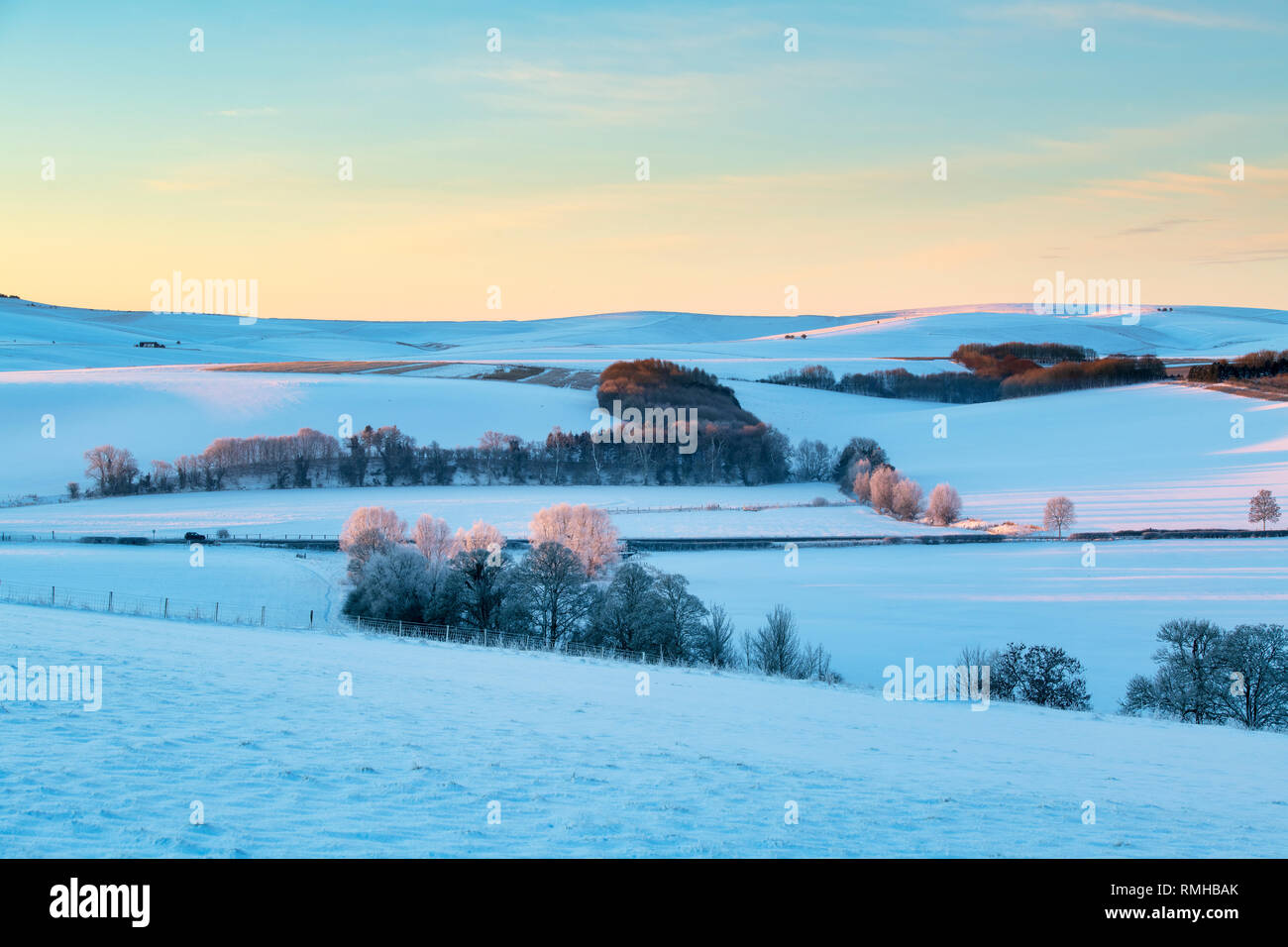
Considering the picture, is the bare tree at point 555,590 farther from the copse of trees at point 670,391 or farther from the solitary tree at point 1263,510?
the copse of trees at point 670,391

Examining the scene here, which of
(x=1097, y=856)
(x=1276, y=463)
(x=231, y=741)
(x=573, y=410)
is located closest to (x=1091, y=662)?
(x=1097, y=856)

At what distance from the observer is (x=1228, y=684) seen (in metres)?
26.4

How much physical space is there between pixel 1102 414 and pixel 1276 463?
34.2 m

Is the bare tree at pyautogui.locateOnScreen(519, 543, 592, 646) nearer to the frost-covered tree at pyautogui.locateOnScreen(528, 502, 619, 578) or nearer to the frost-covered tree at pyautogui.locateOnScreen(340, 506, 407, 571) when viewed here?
the frost-covered tree at pyautogui.locateOnScreen(528, 502, 619, 578)

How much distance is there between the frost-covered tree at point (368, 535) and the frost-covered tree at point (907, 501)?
3237cm

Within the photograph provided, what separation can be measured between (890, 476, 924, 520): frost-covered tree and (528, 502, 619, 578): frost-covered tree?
80.9 feet

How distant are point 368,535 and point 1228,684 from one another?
3376cm

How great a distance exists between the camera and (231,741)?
37.1ft

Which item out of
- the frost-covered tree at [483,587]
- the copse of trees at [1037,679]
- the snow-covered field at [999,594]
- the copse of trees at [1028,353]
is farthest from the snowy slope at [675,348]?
the copse of trees at [1037,679]

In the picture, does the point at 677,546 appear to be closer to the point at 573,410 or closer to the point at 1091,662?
the point at 1091,662

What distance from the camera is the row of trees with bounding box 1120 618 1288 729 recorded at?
25.6 metres

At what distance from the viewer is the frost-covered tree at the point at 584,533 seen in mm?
45438

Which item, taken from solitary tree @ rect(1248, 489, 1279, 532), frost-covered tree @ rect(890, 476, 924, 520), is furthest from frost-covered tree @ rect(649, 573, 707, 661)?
solitary tree @ rect(1248, 489, 1279, 532)
